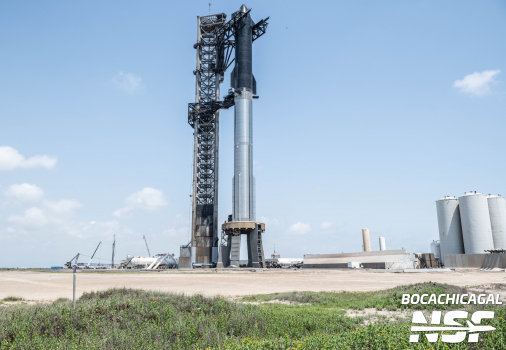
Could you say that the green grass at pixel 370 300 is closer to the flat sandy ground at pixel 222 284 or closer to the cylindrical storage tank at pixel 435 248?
the flat sandy ground at pixel 222 284

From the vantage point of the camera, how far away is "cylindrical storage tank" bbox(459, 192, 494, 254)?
74.1 meters

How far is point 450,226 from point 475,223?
5737 mm

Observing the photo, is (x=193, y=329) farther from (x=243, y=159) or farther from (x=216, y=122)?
(x=216, y=122)

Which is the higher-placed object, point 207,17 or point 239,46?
point 207,17

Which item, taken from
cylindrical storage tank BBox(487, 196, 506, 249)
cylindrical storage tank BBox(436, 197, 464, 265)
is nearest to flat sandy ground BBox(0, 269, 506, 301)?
cylindrical storage tank BBox(436, 197, 464, 265)

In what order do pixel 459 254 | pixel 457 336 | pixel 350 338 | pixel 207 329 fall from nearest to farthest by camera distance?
pixel 457 336 → pixel 350 338 → pixel 207 329 → pixel 459 254

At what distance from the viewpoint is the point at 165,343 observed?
34.7ft

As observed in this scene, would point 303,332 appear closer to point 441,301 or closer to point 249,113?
point 441,301

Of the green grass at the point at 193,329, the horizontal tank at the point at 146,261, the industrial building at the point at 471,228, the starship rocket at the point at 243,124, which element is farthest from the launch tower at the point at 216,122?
the green grass at the point at 193,329

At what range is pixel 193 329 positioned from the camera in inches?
466

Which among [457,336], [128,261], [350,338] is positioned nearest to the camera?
[457,336]

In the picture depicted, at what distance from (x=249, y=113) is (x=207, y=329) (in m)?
69.1

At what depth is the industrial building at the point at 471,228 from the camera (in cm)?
7175

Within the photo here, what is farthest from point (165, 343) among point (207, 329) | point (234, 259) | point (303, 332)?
point (234, 259)
